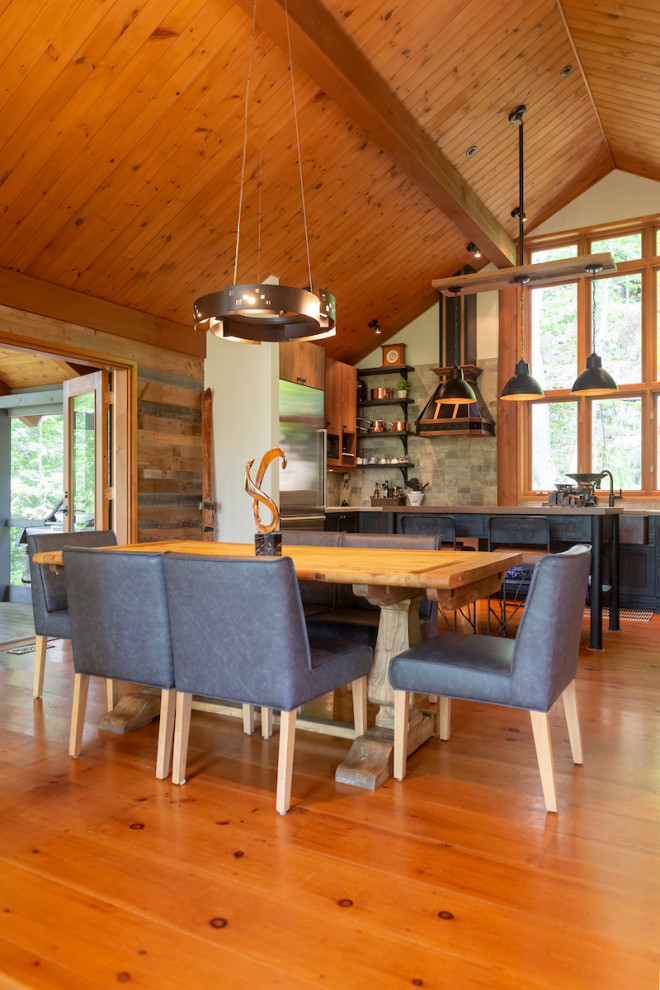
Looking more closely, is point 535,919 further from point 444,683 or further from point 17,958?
point 17,958

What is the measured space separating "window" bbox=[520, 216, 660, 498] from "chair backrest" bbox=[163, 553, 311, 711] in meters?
5.06

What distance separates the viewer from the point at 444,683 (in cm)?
230

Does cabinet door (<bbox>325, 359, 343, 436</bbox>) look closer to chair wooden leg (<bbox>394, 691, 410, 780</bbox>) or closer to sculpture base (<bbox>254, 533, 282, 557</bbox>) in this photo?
sculpture base (<bbox>254, 533, 282, 557</bbox>)

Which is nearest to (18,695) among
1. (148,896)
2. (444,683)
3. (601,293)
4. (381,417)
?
(148,896)

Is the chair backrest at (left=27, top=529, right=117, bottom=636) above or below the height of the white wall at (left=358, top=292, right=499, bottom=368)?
below

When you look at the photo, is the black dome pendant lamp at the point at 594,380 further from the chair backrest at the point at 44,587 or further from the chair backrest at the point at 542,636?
the chair backrest at the point at 44,587

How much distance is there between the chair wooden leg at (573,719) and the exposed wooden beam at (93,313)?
3864 mm

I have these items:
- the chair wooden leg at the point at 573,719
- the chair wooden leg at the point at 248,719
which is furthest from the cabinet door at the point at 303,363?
the chair wooden leg at the point at 573,719

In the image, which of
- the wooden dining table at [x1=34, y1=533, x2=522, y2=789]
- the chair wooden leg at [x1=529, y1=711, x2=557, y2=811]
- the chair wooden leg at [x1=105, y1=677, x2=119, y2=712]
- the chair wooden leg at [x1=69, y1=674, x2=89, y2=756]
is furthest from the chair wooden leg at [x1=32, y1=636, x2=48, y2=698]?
the chair wooden leg at [x1=529, y1=711, x2=557, y2=811]

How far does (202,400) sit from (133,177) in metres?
2.00

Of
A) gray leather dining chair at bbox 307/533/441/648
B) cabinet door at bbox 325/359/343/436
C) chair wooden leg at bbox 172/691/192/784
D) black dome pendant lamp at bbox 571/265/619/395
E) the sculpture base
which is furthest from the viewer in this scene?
cabinet door at bbox 325/359/343/436

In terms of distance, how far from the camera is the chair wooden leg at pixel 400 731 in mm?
2441

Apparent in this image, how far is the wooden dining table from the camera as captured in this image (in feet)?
7.50

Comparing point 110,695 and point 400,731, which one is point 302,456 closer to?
point 110,695
